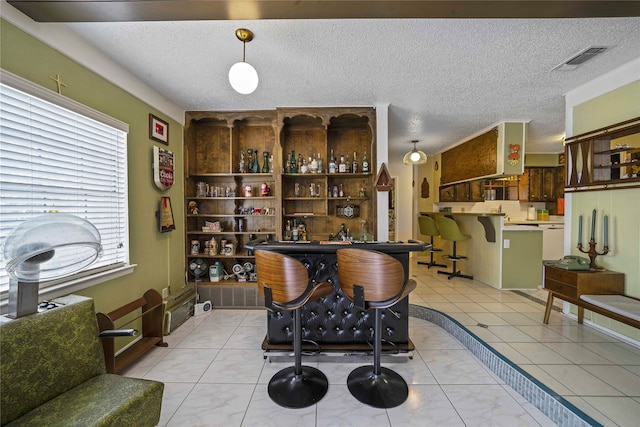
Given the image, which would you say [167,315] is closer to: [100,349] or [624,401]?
[100,349]

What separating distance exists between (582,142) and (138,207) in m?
4.88

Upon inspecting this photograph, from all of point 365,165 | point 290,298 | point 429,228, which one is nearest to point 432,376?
point 290,298

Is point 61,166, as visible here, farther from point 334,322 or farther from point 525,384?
point 525,384

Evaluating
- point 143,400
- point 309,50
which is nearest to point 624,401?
point 143,400

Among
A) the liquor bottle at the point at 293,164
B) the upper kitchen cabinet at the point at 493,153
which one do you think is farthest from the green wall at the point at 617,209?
the liquor bottle at the point at 293,164

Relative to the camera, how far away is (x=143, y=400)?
4.33 feet

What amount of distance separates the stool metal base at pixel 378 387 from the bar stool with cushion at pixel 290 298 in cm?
23

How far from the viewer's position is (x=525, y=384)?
1844 millimetres

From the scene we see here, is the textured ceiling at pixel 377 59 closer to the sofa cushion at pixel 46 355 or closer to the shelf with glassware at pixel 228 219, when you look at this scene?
the shelf with glassware at pixel 228 219

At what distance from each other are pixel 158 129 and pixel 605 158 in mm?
4931

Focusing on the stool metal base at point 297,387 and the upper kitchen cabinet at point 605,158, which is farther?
the upper kitchen cabinet at point 605,158

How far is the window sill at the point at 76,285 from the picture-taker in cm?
173

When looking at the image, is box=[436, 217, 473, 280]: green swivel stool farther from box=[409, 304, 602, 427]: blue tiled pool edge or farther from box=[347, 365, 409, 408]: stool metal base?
box=[347, 365, 409, 408]: stool metal base

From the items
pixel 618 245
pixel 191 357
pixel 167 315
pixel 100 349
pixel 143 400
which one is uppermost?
pixel 618 245
